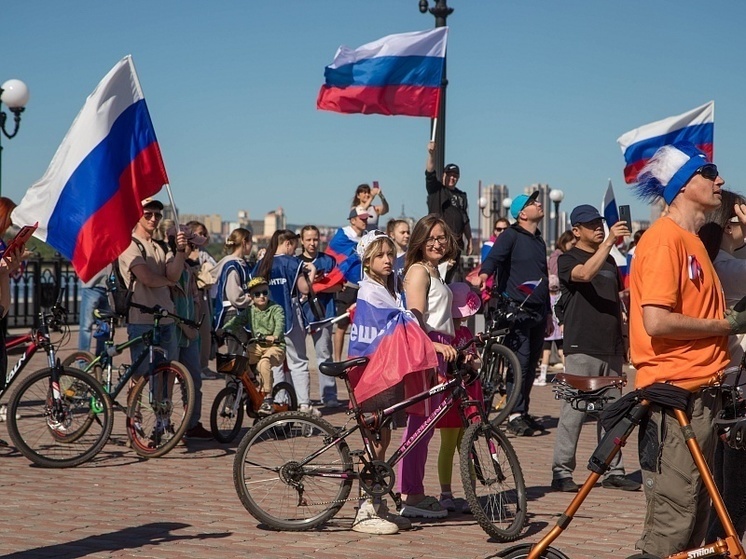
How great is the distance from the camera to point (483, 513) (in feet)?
21.7

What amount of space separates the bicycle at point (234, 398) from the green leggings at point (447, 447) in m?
3.01

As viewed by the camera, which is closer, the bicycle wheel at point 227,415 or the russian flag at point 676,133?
the bicycle wheel at point 227,415

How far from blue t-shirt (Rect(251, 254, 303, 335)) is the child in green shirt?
0.41 meters

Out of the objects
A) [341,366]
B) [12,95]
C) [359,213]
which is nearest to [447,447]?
[341,366]

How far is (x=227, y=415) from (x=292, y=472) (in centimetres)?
352

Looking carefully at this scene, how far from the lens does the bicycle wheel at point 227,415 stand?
10109 mm

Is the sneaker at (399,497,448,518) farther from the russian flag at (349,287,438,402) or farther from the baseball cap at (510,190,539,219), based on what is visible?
the baseball cap at (510,190,539,219)

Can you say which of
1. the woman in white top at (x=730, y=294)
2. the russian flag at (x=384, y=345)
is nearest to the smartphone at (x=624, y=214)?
the woman in white top at (x=730, y=294)

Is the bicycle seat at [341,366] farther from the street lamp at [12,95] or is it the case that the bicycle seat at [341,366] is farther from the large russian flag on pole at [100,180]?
the street lamp at [12,95]

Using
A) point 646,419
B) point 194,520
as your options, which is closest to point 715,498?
point 646,419

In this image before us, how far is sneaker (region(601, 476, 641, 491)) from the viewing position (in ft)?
27.7

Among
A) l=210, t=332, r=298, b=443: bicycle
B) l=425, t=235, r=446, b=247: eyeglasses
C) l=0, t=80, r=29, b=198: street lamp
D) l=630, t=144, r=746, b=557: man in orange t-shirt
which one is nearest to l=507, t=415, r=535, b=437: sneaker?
l=210, t=332, r=298, b=443: bicycle

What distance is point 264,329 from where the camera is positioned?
10672 millimetres

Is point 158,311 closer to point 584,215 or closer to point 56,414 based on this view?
point 56,414
